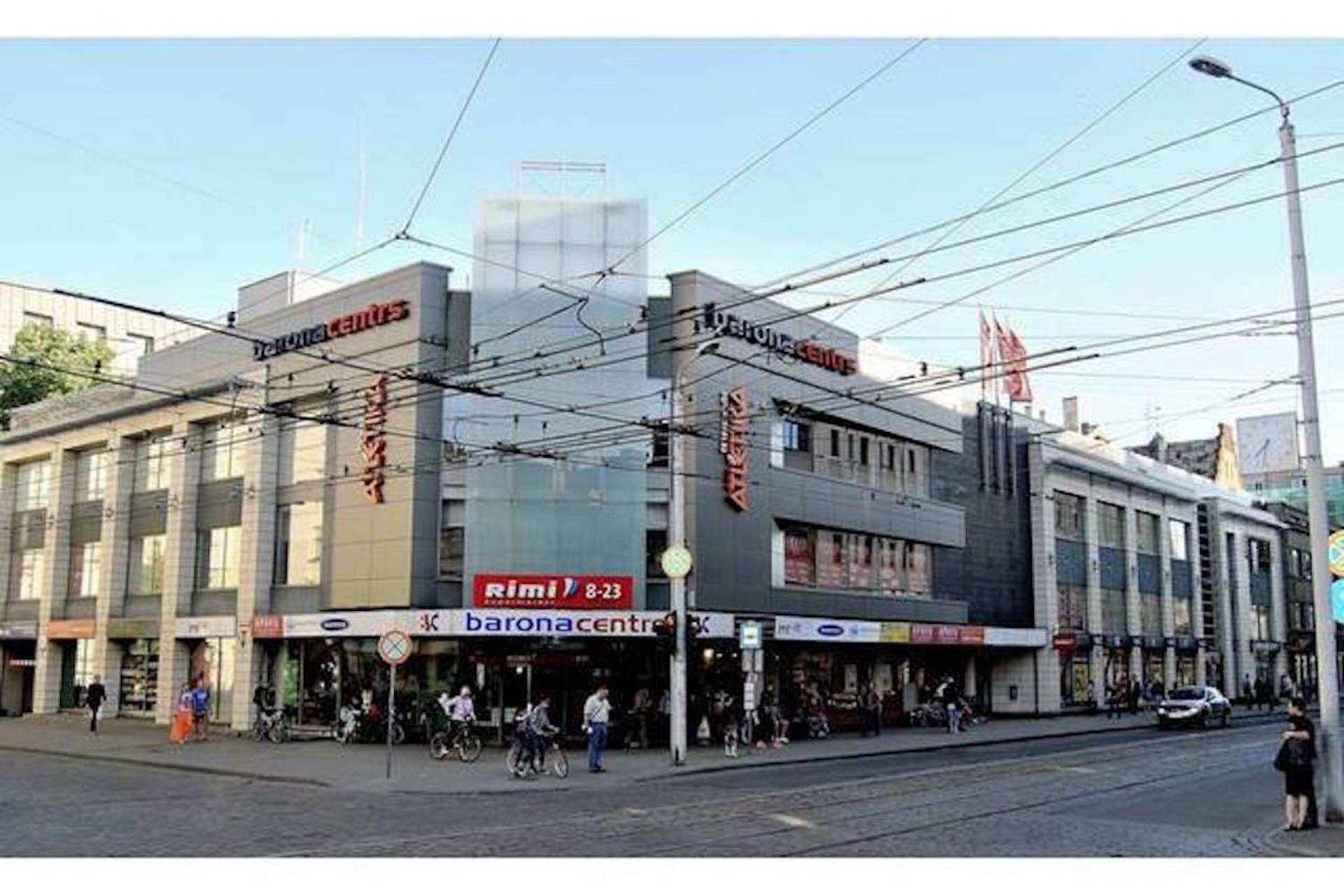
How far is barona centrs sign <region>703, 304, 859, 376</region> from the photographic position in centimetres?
3334

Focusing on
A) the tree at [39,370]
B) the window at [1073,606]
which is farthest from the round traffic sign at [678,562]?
the tree at [39,370]

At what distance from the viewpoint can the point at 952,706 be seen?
3859 cm

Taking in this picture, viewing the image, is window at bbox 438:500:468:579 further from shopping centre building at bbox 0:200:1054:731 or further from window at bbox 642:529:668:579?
window at bbox 642:529:668:579

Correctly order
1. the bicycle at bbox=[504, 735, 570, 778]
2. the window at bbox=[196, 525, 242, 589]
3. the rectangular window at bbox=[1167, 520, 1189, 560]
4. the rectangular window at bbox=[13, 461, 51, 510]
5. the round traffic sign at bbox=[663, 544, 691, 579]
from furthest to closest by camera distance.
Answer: the rectangular window at bbox=[1167, 520, 1189, 560]
the rectangular window at bbox=[13, 461, 51, 510]
the window at bbox=[196, 525, 242, 589]
the round traffic sign at bbox=[663, 544, 691, 579]
the bicycle at bbox=[504, 735, 570, 778]

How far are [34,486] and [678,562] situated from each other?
106 feet

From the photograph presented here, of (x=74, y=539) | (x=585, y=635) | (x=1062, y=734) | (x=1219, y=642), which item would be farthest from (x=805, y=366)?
(x=1219, y=642)

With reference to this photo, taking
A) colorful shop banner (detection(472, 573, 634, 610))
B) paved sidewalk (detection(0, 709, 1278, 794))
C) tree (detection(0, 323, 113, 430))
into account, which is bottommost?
paved sidewalk (detection(0, 709, 1278, 794))

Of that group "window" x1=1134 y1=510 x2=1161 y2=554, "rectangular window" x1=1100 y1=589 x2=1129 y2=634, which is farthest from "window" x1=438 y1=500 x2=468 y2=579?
"window" x1=1134 y1=510 x2=1161 y2=554

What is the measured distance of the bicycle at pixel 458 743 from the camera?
91.9 feet

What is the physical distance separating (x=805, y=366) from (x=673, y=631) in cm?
1284

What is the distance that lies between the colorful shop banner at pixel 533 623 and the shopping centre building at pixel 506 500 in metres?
0.09

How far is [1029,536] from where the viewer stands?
50.1m

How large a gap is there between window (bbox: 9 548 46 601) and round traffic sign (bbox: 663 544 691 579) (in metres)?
29.2
